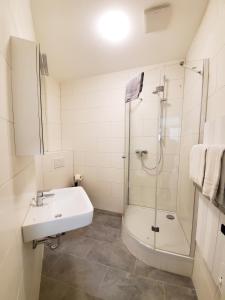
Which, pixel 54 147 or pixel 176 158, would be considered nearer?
pixel 176 158

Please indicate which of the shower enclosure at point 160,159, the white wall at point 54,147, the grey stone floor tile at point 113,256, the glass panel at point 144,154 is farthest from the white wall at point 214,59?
the white wall at point 54,147

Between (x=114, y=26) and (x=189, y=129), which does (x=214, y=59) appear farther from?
(x=114, y=26)

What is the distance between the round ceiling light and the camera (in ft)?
4.06

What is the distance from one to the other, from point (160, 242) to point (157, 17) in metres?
2.24

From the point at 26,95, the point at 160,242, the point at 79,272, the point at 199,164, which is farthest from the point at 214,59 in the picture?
the point at 79,272

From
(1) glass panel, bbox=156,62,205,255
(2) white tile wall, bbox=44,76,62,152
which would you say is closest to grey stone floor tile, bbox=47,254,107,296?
(1) glass panel, bbox=156,62,205,255

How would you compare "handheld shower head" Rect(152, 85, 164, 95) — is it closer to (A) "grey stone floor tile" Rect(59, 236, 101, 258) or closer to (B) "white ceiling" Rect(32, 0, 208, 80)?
(B) "white ceiling" Rect(32, 0, 208, 80)

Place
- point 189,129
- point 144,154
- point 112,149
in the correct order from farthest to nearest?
1. point 112,149
2. point 144,154
3. point 189,129

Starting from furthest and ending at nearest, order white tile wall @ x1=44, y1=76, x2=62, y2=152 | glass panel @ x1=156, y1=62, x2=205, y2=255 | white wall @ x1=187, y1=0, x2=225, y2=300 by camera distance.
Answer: white tile wall @ x1=44, y1=76, x2=62, y2=152
glass panel @ x1=156, y1=62, x2=205, y2=255
white wall @ x1=187, y1=0, x2=225, y2=300

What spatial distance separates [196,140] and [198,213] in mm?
669

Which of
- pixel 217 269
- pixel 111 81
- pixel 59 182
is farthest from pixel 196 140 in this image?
pixel 59 182

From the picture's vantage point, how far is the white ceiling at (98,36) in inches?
45.2

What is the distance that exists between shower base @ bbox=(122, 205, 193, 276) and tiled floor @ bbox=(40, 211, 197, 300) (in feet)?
0.24

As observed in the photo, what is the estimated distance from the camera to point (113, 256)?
1.55m
